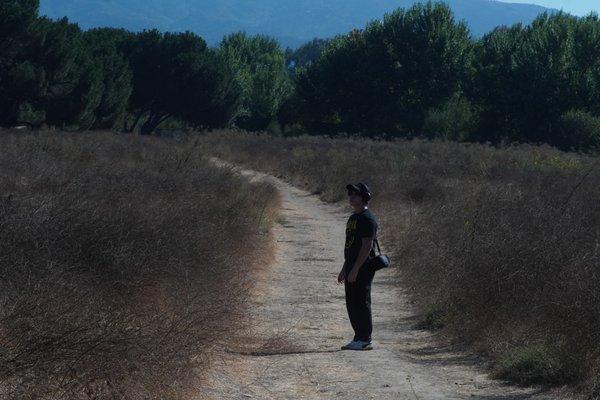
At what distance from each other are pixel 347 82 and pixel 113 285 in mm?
62091

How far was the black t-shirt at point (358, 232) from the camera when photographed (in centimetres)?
1062

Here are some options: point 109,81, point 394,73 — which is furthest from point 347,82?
point 109,81

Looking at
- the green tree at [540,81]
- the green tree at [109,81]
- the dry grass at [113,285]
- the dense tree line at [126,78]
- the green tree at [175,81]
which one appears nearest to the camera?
the dry grass at [113,285]

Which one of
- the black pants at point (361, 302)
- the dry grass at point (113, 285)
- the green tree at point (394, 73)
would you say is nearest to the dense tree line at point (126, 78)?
the green tree at point (394, 73)

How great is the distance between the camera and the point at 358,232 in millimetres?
10680

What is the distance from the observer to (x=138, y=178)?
16.8 meters

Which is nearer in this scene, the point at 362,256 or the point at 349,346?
the point at 362,256

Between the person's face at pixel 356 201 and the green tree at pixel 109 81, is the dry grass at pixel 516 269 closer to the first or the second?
the person's face at pixel 356 201

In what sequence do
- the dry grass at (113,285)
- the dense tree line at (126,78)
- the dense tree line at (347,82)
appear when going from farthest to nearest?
1. the dense tree line at (347,82)
2. the dense tree line at (126,78)
3. the dry grass at (113,285)

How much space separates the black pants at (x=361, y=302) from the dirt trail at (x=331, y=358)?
25cm

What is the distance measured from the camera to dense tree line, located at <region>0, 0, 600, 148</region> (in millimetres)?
49875

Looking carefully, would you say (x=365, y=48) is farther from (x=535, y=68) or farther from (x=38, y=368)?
(x=38, y=368)

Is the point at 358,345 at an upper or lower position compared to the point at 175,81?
lower

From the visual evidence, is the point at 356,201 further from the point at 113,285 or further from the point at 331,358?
the point at 113,285
